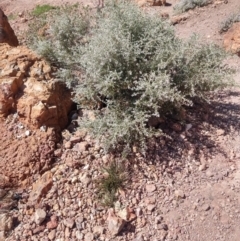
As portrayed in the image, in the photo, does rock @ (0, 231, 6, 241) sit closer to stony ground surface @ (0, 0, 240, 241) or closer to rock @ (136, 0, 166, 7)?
stony ground surface @ (0, 0, 240, 241)

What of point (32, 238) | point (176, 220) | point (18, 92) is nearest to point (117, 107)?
point (18, 92)

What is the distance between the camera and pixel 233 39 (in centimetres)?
593

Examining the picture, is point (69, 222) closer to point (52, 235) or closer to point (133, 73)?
point (52, 235)

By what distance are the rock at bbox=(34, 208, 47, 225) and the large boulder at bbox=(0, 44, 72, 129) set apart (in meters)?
0.81

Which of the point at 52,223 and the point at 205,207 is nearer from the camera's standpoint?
the point at 52,223

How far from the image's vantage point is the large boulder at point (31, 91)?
3.25 m

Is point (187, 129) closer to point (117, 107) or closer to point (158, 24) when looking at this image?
point (117, 107)

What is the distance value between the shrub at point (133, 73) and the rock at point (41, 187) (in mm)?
620

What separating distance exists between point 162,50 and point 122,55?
432 mm

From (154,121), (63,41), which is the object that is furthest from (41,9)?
(154,121)

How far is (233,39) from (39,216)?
4646 mm

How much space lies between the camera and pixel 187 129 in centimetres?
366

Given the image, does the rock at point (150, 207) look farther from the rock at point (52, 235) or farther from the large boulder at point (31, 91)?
the large boulder at point (31, 91)

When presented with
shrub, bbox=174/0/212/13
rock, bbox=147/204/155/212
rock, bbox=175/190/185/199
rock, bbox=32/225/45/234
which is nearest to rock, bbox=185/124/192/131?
rock, bbox=175/190/185/199
